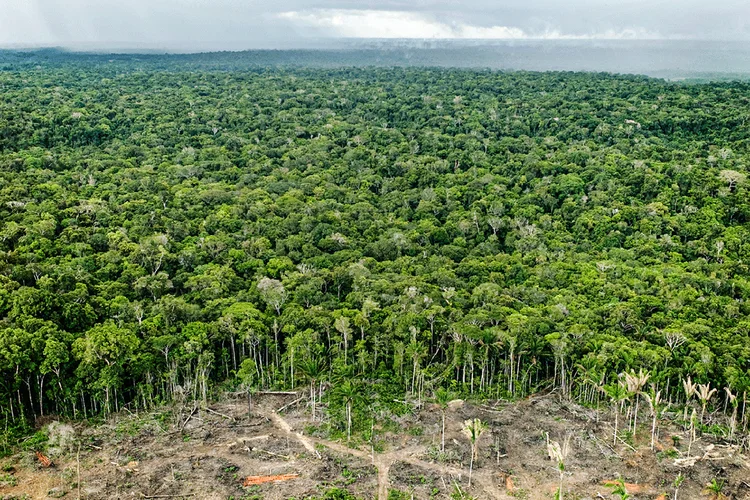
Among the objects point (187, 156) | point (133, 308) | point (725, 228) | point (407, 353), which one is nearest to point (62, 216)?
point (133, 308)

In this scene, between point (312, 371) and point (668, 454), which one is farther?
point (312, 371)

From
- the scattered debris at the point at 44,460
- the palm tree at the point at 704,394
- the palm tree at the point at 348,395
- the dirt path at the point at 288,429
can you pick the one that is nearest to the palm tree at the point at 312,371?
the palm tree at the point at 348,395

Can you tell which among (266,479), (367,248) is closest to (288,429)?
(266,479)

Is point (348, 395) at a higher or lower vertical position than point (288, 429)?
higher

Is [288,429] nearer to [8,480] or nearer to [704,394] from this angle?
[8,480]

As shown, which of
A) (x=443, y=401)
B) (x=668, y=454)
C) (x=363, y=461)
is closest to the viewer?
(x=363, y=461)

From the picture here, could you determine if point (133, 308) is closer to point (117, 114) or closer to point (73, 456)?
point (73, 456)

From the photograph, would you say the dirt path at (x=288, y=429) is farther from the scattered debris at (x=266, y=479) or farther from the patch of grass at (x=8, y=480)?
the patch of grass at (x=8, y=480)

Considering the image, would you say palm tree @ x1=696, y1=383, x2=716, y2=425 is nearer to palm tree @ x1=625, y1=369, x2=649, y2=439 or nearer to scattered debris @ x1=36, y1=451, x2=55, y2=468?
palm tree @ x1=625, y1=369, x2=649, y2=439
